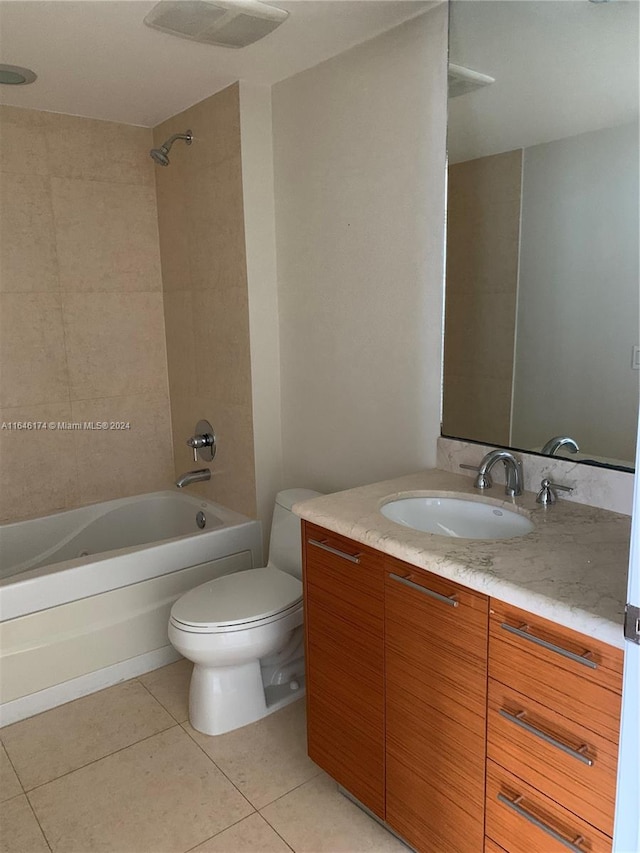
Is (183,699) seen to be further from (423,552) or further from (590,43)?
(590,43)

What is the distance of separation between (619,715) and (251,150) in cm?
243

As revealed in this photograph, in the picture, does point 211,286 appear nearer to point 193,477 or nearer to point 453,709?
point 193,477

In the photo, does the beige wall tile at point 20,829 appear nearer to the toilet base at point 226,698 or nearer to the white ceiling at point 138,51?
the toilet base at point 226,698

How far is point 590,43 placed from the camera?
1.67 meters

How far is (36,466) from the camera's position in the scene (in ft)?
10.3

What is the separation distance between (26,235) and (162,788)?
2.37 metres

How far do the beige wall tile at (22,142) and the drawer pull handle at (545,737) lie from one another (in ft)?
9.59

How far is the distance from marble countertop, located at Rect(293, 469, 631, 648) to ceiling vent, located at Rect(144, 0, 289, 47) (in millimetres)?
1473

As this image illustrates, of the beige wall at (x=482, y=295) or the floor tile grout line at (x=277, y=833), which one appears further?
the beige wall at (x=482, y=295)

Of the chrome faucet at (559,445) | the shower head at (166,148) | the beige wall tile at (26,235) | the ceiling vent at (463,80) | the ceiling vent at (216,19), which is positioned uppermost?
the ceiling vent at (216,19)

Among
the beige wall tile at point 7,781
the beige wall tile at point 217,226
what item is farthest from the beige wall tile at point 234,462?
the beige wall tile at point 7,781

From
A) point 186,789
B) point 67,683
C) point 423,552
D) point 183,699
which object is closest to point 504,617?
point 423,552

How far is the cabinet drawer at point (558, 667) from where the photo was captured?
3.76ft

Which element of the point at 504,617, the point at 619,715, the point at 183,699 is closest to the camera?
the point at 619,715
